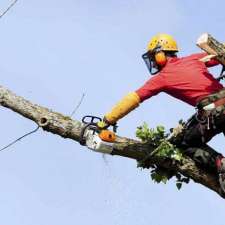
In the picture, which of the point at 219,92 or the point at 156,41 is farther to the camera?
the point at 156,41

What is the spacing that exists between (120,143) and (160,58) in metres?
1.30

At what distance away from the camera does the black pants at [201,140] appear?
836 cm

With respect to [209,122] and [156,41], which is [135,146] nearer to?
[209,122]

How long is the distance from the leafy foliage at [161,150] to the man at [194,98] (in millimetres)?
188

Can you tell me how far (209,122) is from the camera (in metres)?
8.26

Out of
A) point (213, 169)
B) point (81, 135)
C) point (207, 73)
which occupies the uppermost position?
point (207, 73)

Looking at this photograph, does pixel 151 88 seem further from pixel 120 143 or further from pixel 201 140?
pixel 201 140

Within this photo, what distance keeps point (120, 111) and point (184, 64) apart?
1.01m

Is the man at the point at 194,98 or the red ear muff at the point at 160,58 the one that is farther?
the red ear muff at the point at 160,58

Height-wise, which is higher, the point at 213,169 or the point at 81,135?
the point at 81,135

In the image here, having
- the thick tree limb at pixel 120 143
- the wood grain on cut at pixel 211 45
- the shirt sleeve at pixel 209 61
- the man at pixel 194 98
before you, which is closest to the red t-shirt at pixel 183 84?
the man at pixel 194 98

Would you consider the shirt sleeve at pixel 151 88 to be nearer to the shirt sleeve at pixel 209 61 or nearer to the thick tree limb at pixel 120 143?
the thick tree limb at pixel 120 143

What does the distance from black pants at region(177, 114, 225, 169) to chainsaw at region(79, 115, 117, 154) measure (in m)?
0.87

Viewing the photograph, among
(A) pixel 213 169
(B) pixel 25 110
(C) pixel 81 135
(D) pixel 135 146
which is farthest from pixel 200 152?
(B) pixel 25 110
